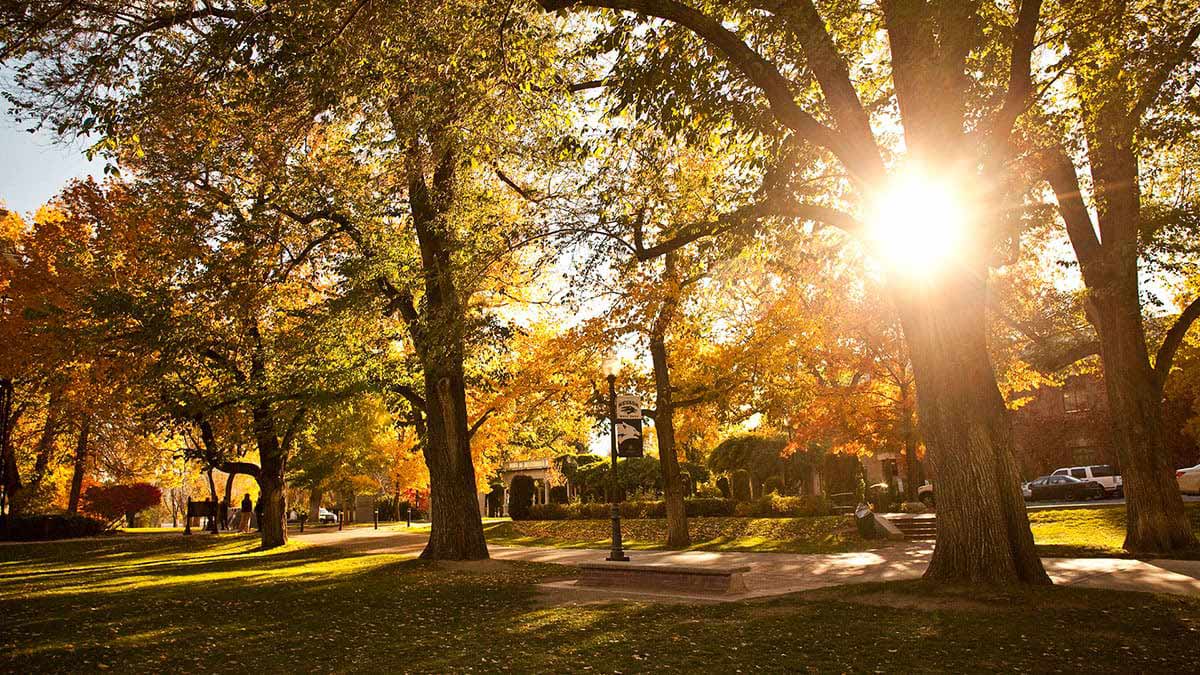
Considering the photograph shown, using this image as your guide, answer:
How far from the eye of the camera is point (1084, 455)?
4409 cm

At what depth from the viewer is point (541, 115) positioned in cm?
1087

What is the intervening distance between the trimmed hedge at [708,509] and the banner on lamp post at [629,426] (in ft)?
36.7

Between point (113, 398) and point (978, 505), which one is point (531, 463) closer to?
point (113, 398)

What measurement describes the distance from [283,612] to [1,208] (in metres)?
27.8

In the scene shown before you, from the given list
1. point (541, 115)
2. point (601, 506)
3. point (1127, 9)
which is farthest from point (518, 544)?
point (1127, 9)

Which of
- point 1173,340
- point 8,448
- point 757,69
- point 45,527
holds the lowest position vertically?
point 45,527

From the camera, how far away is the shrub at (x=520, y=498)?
3309 centimetres

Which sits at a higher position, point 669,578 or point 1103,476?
point 1103,476

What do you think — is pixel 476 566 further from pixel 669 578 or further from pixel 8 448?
pixel 8 448

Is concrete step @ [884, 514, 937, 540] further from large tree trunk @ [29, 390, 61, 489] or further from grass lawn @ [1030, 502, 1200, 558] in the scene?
large tree trunk @ [29, 390, 61, 489]

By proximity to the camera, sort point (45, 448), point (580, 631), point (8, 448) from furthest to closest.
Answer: point (45, 448) → point (8, 448) → point (580, 631)

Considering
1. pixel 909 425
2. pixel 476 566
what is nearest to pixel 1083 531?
pixel 909 425

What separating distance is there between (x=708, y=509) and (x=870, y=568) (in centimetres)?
1423

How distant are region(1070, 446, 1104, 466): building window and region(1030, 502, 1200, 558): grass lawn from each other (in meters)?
24.4
